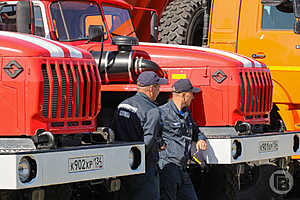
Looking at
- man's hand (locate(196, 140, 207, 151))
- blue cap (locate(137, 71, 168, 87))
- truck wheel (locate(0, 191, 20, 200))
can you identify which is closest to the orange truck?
man's hand (locate(196, 140, 207, 151))

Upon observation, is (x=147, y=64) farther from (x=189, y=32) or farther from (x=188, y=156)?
(x=189, y=32)

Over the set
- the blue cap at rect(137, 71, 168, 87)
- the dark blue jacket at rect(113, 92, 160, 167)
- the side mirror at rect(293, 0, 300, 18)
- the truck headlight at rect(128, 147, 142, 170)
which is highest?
the side mirror at rect(293, 0, 300, 18)

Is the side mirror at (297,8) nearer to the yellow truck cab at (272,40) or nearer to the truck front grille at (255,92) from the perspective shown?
the yellow truck cab at (272,40)

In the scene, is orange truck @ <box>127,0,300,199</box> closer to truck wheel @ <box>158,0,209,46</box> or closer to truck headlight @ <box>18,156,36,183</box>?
truck wheel @ <box>158,0,209,46</box>

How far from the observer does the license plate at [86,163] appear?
259 inches

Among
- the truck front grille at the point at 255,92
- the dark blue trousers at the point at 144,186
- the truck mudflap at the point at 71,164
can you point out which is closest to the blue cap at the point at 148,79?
the truck mudflap at the point at 71,164

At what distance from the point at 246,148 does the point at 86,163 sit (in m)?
2.67

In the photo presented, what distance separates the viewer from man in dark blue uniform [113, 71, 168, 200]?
7.41 meters

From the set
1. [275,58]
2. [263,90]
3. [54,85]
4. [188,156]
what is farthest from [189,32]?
[54,85]

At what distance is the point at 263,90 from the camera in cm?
969

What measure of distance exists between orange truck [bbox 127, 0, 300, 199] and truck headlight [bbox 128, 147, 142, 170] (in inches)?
139

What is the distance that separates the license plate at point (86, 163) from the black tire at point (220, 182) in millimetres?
2733

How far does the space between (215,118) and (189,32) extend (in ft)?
10.9

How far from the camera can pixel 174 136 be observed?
7.89m
